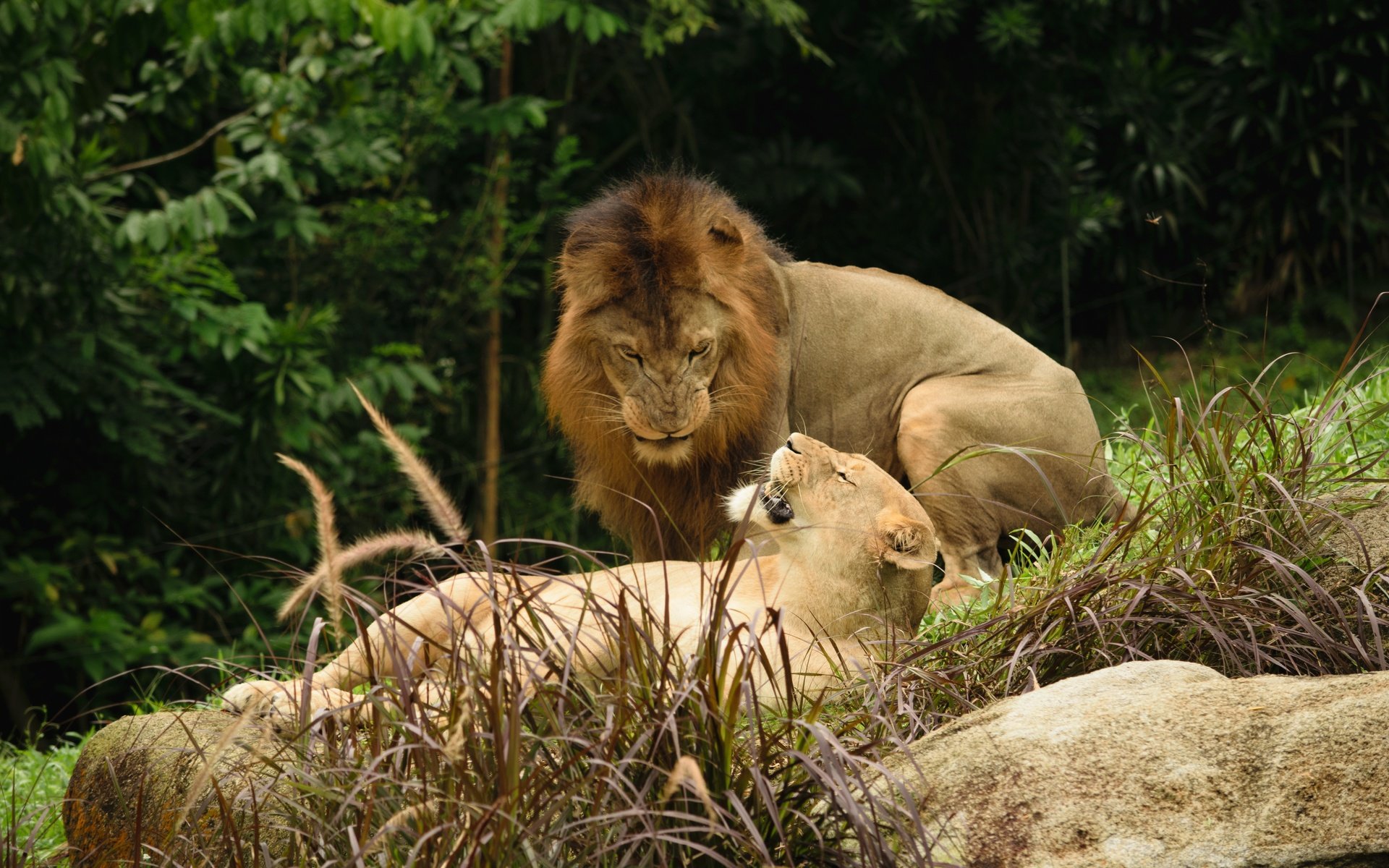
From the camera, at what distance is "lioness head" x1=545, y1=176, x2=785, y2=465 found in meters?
Answer: 4.25

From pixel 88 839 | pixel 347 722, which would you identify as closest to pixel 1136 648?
pixel 347 722

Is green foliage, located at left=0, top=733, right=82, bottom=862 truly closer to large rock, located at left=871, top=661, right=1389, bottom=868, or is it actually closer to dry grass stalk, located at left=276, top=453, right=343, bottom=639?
dry grass stalk, located at left=276, top=453, right=343, bottom=639

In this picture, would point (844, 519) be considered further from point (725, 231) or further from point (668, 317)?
point (725, 231)

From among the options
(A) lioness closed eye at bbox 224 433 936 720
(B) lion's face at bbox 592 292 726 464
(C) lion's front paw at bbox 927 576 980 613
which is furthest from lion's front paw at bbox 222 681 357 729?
(C) lion's front paw at bbox 927 576 980 613

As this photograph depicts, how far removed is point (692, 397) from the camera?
425 centimetres

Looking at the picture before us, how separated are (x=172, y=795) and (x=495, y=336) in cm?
656

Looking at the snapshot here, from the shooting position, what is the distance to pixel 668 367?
425cm

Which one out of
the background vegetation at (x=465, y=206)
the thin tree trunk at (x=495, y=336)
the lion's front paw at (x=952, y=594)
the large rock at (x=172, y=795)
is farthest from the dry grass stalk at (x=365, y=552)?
the thin tree trunk at (x=495, y=336)

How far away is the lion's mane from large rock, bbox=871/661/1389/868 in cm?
171

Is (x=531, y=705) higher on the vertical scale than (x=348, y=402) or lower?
higher

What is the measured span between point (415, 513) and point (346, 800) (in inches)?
259

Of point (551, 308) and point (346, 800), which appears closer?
point (346, 800)

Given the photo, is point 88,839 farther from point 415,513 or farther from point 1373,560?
point 415,513

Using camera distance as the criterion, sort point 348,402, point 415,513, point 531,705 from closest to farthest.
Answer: point 531,705, point 348,402, point 415,513
